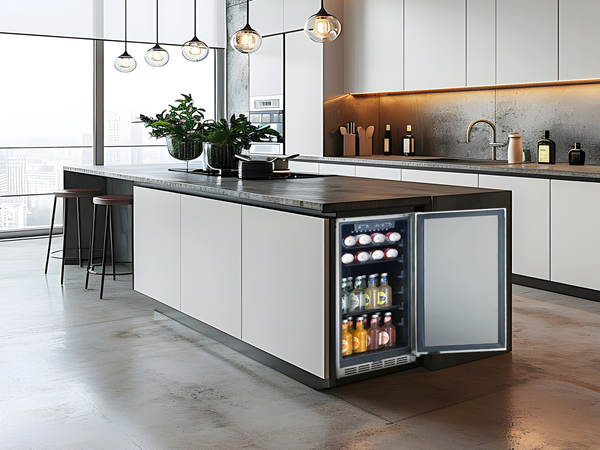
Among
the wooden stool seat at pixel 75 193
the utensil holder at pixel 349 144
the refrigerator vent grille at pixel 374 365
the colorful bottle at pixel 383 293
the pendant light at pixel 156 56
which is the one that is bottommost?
the refrigerator vent grille at pixel 374 365

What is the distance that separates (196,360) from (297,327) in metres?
0.70

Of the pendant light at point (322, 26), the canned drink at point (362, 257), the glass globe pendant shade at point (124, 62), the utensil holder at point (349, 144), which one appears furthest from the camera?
the utensil holder at point (349, 144)

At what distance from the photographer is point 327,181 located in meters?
4.05

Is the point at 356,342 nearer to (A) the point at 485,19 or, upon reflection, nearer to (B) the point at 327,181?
(B) the point at 327,181

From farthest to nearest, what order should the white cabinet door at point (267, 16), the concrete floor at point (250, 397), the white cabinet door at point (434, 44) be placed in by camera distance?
1. the white cabinet door at point (267, 16)
2. the white cabinet door at point (434, 44)
3. the concrete floor at point (250, 397)

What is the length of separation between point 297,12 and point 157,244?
3.79 m

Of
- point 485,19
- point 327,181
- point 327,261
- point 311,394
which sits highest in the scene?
point 485,19

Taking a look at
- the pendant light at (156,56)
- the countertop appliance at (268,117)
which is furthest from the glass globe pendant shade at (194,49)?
the countertop appliance at (268,117)

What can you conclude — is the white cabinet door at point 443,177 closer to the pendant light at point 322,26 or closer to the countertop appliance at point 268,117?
the pendant light at point 322,26

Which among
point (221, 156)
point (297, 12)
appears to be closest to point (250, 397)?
point (221, 156)

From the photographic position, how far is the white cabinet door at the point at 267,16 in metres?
7.41

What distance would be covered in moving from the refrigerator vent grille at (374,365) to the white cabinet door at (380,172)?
2.78 metres

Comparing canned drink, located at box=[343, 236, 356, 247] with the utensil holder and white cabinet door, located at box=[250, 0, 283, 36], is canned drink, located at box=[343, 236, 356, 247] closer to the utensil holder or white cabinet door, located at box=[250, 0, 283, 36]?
the utensil holder

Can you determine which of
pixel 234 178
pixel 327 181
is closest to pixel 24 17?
pixel 234 178
